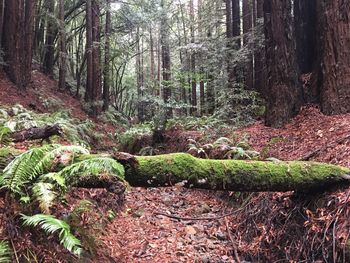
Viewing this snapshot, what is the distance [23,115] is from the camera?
10078mm

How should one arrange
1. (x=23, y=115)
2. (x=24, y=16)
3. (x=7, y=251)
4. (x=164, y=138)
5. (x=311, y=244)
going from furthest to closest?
(x=24, y=16), (x=164, y=138), (x=23, y=115), (x=311, y=244), (x=7, y=251)

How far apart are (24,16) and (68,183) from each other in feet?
43.2

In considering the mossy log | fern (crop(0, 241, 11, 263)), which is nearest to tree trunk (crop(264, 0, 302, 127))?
the mossy log

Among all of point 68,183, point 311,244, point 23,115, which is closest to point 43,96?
point 23,115

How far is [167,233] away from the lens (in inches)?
235

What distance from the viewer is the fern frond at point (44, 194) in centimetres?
366

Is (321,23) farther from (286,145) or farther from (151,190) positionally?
(151,190)

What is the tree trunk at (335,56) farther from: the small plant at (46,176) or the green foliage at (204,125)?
the small plant at (46,176)

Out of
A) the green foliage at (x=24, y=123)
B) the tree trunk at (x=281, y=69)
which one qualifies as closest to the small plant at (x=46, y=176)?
the green foliage at (x=24, y=123)

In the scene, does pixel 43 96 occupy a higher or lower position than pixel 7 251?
higher

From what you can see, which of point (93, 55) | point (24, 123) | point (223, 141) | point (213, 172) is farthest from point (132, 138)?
point (213, 172)

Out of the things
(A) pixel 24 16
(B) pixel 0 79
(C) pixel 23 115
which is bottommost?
(C) pixel 23 115

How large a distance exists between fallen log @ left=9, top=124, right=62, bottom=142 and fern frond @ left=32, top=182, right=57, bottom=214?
1.97 m

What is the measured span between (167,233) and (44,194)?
8.97 feet
